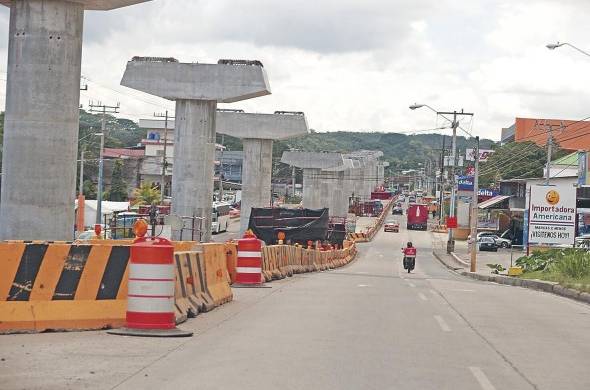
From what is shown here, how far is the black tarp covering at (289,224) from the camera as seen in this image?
48.2 meters

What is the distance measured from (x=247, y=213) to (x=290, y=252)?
34150 millimetres

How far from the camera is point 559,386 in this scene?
407 inches

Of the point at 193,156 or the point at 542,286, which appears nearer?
the point at 542,286

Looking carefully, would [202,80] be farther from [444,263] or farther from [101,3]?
[444,263]

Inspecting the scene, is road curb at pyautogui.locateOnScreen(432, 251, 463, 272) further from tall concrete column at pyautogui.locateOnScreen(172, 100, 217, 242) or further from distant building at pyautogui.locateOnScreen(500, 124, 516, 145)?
distant building at pyautogui.locateOnScreen(500, 124, 516, 145)

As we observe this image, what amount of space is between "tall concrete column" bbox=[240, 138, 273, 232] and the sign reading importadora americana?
26699 millimetres

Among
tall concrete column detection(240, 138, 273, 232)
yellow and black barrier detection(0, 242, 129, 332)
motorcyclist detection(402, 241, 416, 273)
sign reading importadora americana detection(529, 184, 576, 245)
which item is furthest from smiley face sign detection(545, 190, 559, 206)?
yellow and black barrier detection(0, 242, 129, 332)

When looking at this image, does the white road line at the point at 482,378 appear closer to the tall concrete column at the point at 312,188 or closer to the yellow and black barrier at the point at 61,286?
the yellow and black barrier at the point at 61,286

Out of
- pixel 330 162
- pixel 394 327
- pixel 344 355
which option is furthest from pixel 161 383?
pixel 330 162

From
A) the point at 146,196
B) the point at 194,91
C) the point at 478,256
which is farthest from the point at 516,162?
the point at 194,91

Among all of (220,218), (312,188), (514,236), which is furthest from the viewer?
(312,188)

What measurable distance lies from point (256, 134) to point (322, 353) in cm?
5400

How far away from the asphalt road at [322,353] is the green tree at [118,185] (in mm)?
98370

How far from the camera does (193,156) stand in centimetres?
4541
